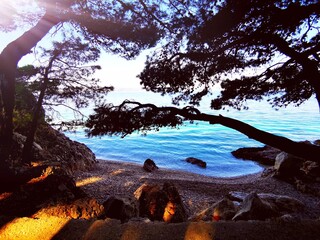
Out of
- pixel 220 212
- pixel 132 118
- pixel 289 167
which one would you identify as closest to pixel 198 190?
pixel 220 212

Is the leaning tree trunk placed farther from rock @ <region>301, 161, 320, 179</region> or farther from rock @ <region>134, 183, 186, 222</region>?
rock @ <region>301, 161, 320, 179</region>

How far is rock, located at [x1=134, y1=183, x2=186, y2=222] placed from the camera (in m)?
5.09

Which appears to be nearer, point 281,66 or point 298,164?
point 281,66

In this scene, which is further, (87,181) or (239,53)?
(87,181)

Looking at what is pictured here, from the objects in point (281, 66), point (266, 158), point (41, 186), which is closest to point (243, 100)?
point (281, 66)

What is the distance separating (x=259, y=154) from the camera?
18.4 m

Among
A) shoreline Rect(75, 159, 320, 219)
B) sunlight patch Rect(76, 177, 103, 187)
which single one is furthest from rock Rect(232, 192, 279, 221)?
sunlight patch Rect(76, 177, 103, 187)

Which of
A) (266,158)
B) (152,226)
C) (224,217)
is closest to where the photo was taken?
(152,226)

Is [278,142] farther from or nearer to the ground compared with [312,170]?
farther from the ground

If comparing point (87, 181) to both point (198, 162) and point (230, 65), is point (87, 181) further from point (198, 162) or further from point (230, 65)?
point (198, 162)

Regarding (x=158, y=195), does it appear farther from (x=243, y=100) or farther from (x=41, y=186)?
(x=243, y=100)

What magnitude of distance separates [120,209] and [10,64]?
4.98 meters

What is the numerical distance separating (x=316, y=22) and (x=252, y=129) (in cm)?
250

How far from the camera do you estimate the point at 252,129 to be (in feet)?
12.9
